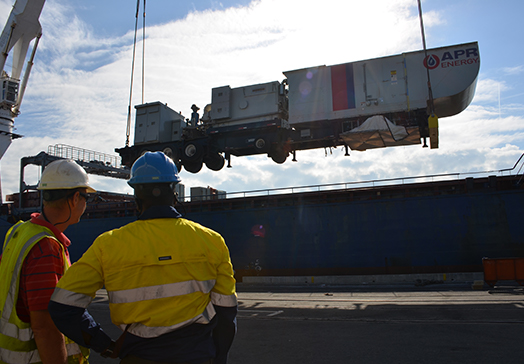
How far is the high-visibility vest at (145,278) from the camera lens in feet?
5.55

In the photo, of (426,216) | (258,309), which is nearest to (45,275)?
(258,309)

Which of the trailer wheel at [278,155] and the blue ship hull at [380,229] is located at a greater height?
the trailer wheel at [278,155]

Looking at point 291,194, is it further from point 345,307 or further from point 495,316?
point 495,316

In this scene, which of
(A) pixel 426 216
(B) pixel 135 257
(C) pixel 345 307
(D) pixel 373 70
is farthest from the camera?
(A) pixel 426 216

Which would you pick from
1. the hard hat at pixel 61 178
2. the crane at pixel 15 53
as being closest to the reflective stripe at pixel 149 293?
the hard hat at pixel 61 178

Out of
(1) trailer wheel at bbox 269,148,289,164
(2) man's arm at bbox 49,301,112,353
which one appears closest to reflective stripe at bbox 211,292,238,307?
(2) man's arm at bbox 49,301,112,353

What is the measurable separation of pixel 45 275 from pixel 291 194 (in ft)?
55.2

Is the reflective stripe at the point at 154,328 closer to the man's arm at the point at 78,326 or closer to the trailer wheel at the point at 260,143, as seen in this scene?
the man's arm at the point at 78,326

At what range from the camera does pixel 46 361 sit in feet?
6.37

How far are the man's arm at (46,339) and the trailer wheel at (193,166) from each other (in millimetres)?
14165

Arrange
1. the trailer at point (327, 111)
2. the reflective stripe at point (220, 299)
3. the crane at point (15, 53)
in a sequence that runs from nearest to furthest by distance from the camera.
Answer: the reflective stripe at point (220, 299) → the trailer at point (327, 111) → the crane at point (15, 53)

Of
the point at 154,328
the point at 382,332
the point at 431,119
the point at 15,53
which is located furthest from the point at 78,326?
the point at 15,53

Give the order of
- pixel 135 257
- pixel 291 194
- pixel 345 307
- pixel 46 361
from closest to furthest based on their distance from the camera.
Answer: pixel 135 257, pixel 46 361, pixel 345 307, pixel 291 194

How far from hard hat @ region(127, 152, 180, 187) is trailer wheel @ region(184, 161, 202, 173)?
14074 millimetres
